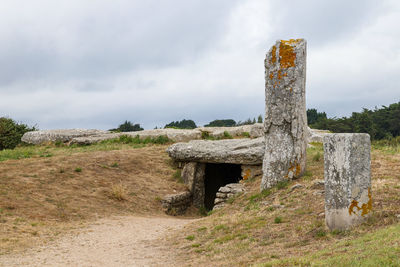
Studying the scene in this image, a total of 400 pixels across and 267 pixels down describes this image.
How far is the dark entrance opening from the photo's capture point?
66.7 ft

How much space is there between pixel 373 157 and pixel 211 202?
772cm

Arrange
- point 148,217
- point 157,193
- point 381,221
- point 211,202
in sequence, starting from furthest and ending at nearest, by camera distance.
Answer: point 211,202, point 157,193, point 148,217, point 381,221

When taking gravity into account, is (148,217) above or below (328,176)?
below

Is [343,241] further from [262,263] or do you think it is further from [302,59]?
[302,59]

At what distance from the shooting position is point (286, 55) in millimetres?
13211

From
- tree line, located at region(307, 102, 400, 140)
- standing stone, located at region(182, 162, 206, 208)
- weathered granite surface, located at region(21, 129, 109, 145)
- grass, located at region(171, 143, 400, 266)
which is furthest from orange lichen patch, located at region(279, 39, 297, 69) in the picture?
tree line, located at region(307, 102, 400, 140)

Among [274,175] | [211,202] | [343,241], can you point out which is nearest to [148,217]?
[274,175]

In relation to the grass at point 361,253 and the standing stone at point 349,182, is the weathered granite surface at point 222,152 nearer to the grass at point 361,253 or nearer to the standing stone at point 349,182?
the standing stone at point 349,182

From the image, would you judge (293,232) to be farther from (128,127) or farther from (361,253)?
(128,127)

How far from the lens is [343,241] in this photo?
7535 millimetres

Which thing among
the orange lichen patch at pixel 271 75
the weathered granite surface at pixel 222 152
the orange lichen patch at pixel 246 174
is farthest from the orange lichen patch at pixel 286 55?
the orange lichen patch at pixel 246 174

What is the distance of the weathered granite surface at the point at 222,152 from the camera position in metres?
16.4

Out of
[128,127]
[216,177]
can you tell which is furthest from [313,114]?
[216,177]

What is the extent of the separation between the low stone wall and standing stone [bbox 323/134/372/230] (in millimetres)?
8275
